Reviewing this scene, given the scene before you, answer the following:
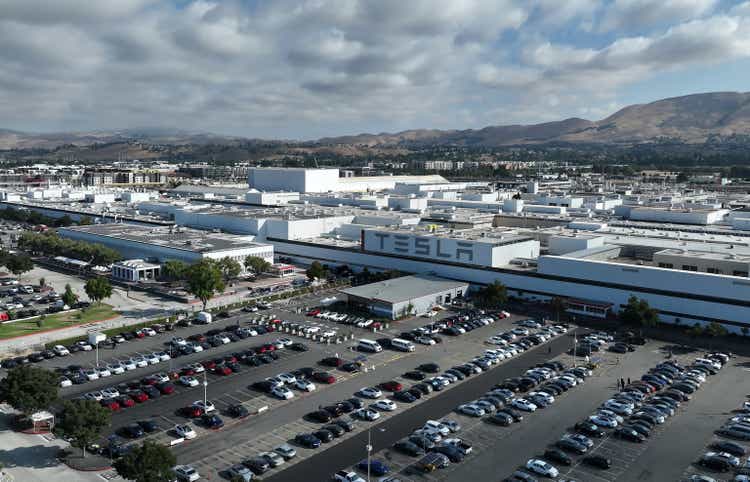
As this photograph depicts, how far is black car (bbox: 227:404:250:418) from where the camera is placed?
73.7ft

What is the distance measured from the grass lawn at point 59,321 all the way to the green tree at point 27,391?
527 inches

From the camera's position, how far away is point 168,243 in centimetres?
4988

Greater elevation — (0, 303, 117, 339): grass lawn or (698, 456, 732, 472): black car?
(0, 303, 117, 339): grass lawn

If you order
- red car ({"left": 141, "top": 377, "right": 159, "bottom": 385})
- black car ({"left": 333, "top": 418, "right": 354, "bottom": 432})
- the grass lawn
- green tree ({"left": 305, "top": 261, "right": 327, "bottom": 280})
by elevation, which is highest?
green tree ({"left": 305, "top": 261, "right": 327, "bottom": 280})

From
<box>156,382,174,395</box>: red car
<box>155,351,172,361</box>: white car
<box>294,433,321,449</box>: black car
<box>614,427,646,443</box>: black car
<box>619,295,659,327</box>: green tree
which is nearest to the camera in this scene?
<box>294,433,321,449</box>: black car

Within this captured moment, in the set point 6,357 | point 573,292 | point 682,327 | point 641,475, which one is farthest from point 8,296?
point 682,327

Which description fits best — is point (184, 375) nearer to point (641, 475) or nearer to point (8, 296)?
point (641, 475)

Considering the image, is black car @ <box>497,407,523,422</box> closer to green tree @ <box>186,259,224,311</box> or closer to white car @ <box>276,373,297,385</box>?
white car @ <box>276,373,297,385</box>

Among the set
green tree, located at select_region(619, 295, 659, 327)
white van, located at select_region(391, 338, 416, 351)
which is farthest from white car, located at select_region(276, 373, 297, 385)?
green tree, located at select_region(619, 295, 659, 327)

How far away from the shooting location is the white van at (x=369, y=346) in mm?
30328

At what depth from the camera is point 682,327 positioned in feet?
111

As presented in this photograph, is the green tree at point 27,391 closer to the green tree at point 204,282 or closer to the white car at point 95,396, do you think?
the white car at point 95,396

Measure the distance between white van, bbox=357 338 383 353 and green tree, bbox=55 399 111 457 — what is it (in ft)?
45.9

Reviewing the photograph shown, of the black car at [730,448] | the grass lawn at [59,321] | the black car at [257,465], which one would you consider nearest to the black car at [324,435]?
the black car at [257,465]
